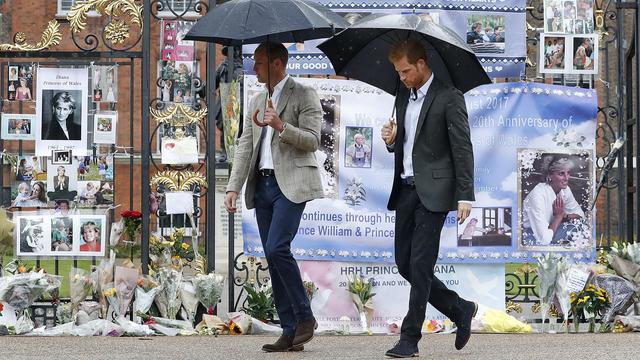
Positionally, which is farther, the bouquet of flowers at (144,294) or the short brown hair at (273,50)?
the bouquet of flowers at (144,294)

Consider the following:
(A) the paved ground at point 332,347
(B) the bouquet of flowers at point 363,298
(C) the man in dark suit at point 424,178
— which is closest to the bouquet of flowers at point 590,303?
(A) the paved ground at point 332,347

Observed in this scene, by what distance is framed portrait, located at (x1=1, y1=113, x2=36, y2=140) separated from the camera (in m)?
9.82

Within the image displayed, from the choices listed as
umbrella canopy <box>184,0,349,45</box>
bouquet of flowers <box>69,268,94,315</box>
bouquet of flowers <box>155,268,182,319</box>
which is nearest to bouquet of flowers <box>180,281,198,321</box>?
bouquet of flowers <box>155,268,182,319</box>

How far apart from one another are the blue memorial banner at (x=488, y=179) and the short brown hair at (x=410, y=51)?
241cm

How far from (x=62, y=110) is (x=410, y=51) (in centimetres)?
347

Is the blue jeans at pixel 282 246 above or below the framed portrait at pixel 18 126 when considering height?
below

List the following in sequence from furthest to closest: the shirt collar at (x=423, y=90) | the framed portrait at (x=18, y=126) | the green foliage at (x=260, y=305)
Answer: the framed portrait at (x=18, y=126) < the green foliage at (x=260, y=305) < the shirt collar at (x=423, y=90)

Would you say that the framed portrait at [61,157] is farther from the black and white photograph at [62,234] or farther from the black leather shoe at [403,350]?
the black leather shoe at [403,350]

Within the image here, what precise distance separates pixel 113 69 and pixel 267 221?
8.32ft

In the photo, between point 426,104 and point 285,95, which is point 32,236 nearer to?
point 285,95

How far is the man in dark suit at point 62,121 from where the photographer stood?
9.79 m

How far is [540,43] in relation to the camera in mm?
10219

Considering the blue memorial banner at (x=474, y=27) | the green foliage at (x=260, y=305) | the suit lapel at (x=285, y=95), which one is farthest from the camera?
the blue memorial banner at (x=474, y=27)

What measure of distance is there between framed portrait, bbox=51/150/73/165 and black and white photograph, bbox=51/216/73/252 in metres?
0.42
